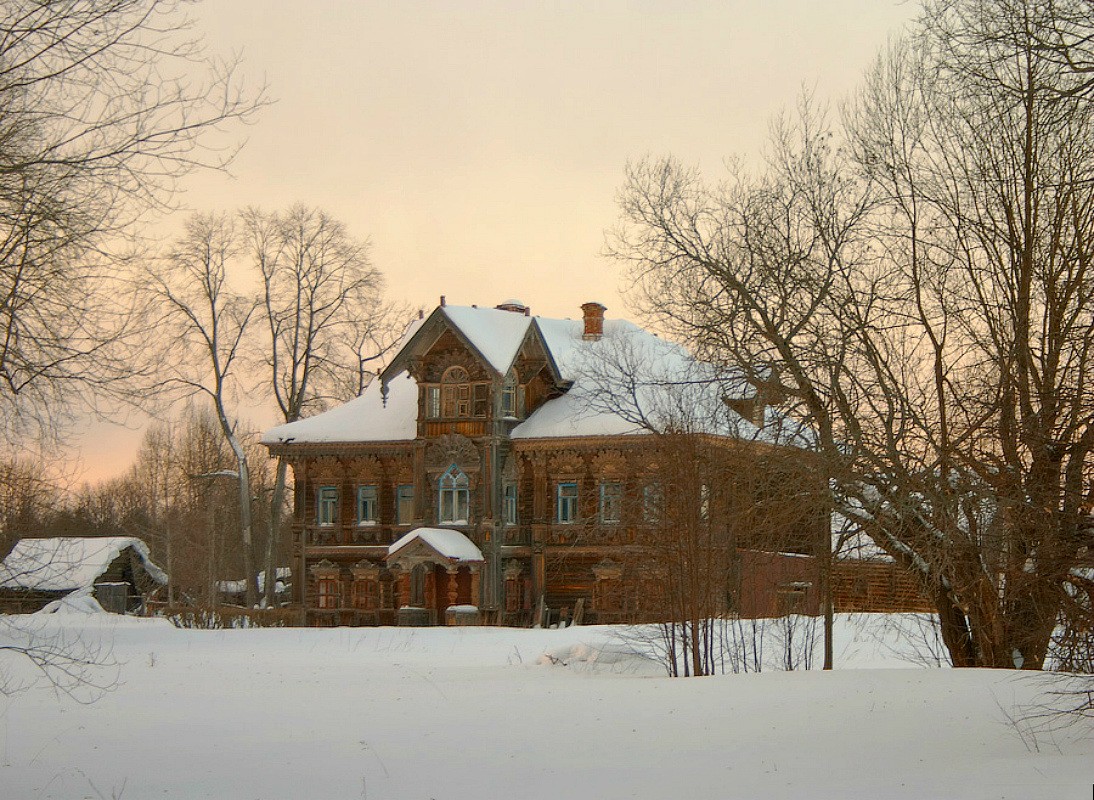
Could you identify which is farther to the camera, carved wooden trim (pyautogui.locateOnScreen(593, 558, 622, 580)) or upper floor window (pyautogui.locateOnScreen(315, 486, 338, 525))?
upper floor window (pyautogui.locateOnScreen(315, 486, 338, 525))

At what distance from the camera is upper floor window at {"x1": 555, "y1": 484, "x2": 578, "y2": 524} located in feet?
138

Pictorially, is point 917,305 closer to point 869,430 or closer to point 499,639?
point 869,430

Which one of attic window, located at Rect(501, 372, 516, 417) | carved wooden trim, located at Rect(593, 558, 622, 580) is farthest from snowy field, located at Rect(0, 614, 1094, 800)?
attic window, located at Rect(501, 372, 516, 417)

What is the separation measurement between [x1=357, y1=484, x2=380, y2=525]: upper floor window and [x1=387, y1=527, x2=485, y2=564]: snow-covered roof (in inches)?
118

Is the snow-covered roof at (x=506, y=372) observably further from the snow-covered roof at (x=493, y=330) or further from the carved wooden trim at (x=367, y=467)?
the carved wooden trim at (x=367, y=467)

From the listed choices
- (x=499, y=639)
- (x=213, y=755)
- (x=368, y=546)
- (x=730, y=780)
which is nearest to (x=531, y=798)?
(x=730, y=780)

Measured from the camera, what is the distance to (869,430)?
19500 mm

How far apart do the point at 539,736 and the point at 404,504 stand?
93.7 feet

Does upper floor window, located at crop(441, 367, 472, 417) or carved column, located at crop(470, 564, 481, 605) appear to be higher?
upper floor window, located at crop(441, 367, 472, 417)

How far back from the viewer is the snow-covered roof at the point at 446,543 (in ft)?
133

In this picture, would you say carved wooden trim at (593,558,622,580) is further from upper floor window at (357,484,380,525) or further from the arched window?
upper floor window at (357,484,380,525)

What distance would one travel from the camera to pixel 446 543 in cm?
4103

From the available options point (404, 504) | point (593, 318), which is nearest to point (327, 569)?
point (404, 504)

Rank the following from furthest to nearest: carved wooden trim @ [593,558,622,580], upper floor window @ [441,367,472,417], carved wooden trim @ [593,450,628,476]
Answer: upper floor window @ [441,367,472,417], carved wooden trim @ [593,558,622,580], carved wooden trim @ [593,450,628,476]
